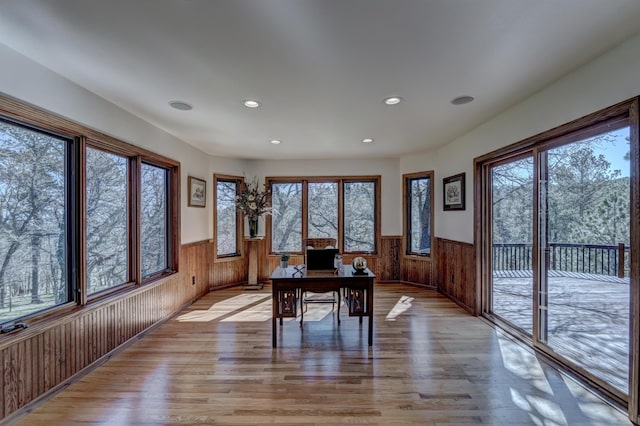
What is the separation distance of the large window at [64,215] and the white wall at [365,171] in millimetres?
2494

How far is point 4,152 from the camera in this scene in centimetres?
201

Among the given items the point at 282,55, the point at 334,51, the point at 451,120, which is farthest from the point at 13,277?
the point at 451,120

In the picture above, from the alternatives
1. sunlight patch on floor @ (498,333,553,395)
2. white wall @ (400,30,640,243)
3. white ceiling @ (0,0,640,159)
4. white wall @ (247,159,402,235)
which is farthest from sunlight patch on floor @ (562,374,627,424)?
white wall @ (247,159,402,235)

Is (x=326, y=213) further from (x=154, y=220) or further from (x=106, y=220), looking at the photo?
(x=106, y=220)

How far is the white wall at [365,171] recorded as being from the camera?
5742 mm

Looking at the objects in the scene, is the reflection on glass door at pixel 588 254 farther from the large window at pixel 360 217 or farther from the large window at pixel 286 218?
the large window at pixel 286 218

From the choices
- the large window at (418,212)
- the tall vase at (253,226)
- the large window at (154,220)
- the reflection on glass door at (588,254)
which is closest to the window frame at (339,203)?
the tall vase at (253,226)

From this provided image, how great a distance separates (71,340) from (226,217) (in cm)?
325

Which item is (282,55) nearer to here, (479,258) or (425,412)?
(425,412)

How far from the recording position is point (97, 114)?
105 inches

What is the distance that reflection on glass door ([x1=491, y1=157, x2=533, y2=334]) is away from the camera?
306cm

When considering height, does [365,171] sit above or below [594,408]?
above

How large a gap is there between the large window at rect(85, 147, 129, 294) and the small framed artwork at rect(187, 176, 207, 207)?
127cm

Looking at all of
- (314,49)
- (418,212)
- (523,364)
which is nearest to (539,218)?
(523,364)
